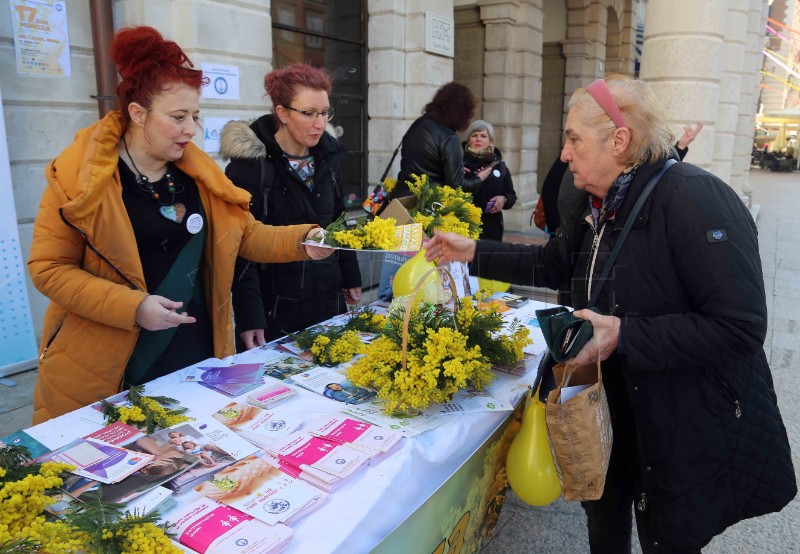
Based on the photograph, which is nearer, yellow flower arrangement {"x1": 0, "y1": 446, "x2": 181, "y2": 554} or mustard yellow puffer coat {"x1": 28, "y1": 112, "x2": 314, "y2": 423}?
yellow flower arrangement {"x1": 0, "y1": 446, "x2": 181, "y2": 554}

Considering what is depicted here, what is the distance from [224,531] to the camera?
126 cm

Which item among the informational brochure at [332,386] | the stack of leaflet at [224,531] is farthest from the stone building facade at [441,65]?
the stack of leaflet at [224,531]

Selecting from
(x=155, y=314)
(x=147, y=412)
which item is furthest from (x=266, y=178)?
(x=147, y=412)

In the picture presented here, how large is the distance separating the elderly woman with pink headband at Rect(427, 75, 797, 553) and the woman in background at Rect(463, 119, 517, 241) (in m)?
3.77

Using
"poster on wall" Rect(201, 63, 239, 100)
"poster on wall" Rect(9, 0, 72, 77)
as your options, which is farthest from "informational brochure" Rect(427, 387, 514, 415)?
"poster on wall" Rect(9, 0, 72, 77)

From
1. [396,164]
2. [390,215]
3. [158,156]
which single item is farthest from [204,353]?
[396,164]

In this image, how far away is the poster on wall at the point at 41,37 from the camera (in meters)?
3.97

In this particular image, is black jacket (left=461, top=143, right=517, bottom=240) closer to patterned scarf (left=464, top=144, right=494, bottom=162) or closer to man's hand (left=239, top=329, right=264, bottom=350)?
patterned scarf (left=464, top=144, right=494, bottom=162)

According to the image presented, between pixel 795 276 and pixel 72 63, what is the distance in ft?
28.8

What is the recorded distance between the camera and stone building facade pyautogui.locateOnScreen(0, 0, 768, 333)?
4332mm

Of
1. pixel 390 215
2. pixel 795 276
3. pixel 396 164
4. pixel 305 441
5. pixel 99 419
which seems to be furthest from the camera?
pixel 795 276

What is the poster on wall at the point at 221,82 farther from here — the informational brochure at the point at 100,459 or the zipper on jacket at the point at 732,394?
the zipper on jacket at the point at 732,394

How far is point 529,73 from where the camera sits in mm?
10508

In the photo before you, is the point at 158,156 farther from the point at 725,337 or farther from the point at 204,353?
the point at 725,337
